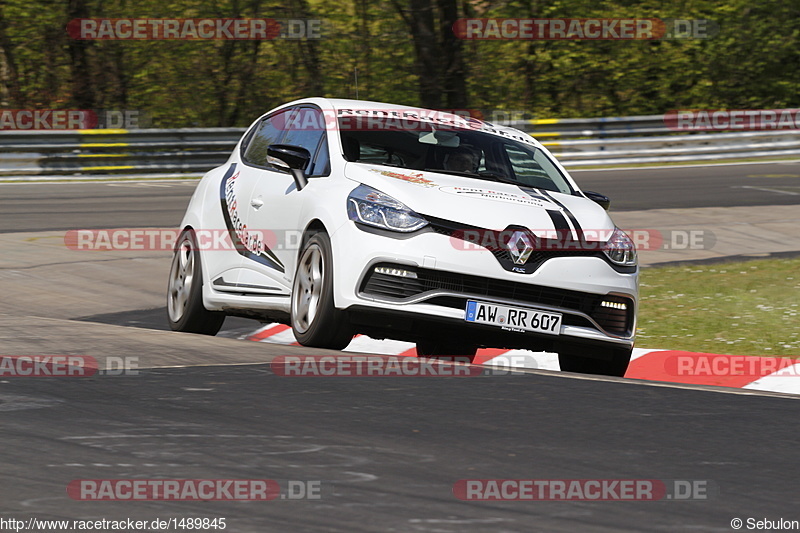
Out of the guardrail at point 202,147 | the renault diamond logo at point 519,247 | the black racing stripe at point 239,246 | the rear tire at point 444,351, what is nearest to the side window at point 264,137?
the black racing stripe at point 239,246

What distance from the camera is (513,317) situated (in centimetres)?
712

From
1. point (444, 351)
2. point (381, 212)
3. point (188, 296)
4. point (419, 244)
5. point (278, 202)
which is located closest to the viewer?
point (419, 244)

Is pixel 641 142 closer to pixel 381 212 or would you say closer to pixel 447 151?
pixel 447 151

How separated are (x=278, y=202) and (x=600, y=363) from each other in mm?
2232

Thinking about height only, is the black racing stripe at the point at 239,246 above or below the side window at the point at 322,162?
below

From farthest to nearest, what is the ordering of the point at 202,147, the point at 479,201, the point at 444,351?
1. the point at 202,147
2. the point at 444,351
3. the point at 479,201

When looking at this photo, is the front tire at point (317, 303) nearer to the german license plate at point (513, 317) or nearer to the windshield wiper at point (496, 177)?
the german license plate at point (513, 317)

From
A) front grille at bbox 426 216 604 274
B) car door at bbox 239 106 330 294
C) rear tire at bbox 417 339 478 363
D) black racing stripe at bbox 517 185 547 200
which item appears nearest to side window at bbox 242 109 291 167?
car door at bbox 239 106 330 294

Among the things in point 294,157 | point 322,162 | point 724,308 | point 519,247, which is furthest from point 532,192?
point 724,308

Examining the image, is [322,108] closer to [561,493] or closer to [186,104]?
[561,493]

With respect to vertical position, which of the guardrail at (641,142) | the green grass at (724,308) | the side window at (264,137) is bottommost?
the green grass at (724,308)

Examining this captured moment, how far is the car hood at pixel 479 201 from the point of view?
718 cm

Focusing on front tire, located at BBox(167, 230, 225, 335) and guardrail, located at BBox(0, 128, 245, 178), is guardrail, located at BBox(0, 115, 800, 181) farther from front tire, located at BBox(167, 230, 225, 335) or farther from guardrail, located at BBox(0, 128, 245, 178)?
front tire, located at BBox(167, 230, 225, 335)

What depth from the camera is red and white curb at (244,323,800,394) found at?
7.64 meters
